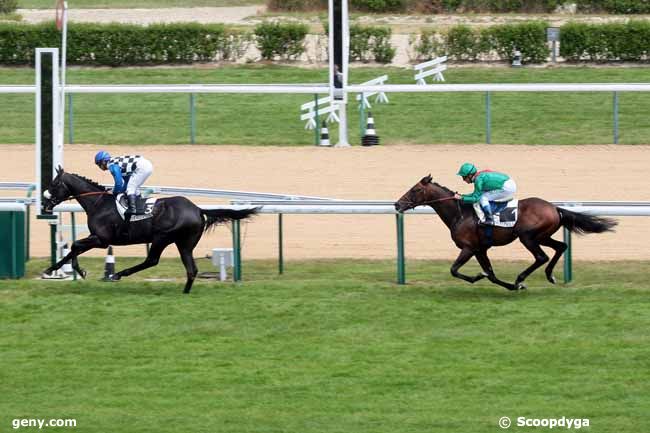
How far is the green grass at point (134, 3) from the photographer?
3272 cm

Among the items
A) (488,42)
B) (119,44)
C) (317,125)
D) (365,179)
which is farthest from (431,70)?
(365,179)

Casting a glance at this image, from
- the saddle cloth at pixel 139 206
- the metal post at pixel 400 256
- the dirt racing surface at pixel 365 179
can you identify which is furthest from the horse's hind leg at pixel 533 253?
the saddle cloth at pixel 139 206

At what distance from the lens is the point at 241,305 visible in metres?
11.4

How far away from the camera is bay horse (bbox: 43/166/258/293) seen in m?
11.9

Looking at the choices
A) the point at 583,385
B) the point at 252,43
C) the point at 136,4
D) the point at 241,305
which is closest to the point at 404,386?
→ the point at 583,385

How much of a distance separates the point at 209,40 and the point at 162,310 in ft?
Result: 47.0

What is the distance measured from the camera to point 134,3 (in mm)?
33250

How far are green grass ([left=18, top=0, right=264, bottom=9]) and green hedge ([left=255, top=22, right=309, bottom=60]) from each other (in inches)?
312

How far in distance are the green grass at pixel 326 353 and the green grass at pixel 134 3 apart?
20.5 metres

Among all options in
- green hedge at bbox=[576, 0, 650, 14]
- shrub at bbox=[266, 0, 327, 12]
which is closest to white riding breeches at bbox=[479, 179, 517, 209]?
green hedge at bbox=[576, 0, 650, 14]

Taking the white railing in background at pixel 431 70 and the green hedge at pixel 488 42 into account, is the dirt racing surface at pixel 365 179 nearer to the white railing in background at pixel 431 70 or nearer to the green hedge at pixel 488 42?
the white railing in background at pixel 431 70

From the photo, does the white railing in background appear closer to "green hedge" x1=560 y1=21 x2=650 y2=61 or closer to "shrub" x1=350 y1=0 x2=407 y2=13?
"green hedge" x1=560 y1=21 x2=650 y2=61

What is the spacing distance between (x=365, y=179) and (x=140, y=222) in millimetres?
5691

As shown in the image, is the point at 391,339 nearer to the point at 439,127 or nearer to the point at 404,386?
the point at 404,386
